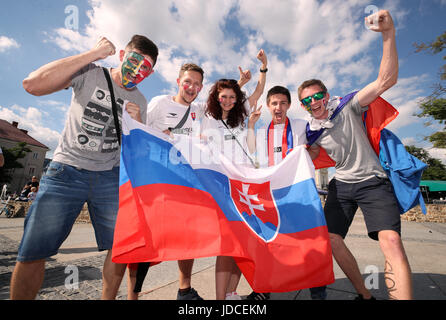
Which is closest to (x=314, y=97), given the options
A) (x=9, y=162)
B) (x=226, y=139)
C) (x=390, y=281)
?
(x=226, y=139)

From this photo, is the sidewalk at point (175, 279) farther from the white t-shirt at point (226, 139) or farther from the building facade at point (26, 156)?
the building facade at point (26, 156)

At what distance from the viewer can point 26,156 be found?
43.6 metres

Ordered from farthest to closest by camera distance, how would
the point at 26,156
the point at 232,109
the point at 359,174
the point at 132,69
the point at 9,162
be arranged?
the point at 26,156 → the point at 9,162 → the point at 232,109 → the point at 359,174 → the point at 132,69

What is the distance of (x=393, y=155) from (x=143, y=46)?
2.72 m

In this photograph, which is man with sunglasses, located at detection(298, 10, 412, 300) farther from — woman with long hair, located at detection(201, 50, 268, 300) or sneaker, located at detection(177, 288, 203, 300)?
sneaker, located at detection(177, 288, 203, 300)

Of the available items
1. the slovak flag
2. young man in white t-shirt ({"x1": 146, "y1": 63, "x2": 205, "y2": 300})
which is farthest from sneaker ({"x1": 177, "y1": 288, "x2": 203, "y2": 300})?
the slovak flag

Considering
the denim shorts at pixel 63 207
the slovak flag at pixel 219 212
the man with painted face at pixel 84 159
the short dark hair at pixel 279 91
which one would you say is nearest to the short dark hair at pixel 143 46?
the man with painted face at pixel 84 159

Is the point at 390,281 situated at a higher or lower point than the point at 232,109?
lower

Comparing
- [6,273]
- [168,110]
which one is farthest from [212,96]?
[6,273]

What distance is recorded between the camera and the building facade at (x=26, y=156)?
41250mm

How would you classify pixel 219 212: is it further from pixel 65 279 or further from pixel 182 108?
pixel 65 279

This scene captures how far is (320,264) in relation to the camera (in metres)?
1.84

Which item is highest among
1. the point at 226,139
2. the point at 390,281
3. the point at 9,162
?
the point at 9,162

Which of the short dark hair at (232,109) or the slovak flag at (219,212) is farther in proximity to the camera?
the short dark hair at (232,109)
